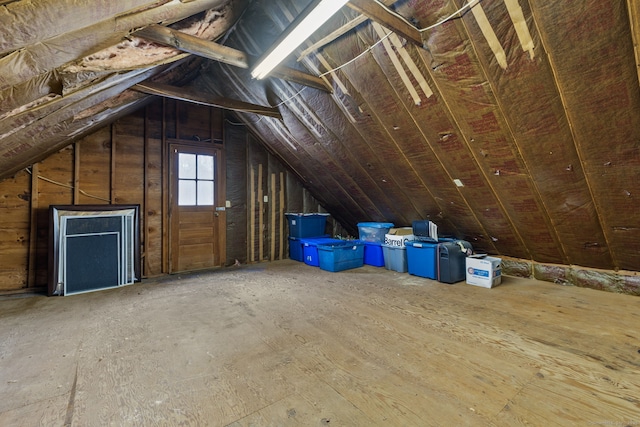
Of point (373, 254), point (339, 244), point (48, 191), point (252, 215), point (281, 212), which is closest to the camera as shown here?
point (48, 191)

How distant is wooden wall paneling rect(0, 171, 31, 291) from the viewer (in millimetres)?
3529

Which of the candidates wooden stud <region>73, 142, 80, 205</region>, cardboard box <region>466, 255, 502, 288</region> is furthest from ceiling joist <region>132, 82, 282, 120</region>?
cardboard box <region>466, 255, 502, 288</region>

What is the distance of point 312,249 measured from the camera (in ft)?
16.7

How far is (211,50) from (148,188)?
8.99ft

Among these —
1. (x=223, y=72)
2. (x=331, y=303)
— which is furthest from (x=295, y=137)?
(x=331, y=303)

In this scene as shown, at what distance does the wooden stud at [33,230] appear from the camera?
12.0ft

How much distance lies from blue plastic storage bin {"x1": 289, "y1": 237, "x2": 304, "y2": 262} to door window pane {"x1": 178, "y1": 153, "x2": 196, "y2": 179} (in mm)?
2125

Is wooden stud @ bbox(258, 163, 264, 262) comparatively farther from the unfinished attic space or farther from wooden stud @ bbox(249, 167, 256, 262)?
the unfinished attic space

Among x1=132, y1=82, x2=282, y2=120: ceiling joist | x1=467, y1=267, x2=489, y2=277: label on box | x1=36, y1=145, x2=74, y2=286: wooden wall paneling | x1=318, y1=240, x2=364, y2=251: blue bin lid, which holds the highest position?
x1=132, y1=82, x2=282, y2=120: ceiling joist

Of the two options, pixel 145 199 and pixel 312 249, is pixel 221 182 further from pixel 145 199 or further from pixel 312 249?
pixel 312 249

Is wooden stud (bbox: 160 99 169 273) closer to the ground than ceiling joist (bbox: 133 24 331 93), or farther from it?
closer to the ground

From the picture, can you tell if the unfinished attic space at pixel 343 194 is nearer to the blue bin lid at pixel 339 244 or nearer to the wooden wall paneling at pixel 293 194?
the blue bin lid at pixel 339 244

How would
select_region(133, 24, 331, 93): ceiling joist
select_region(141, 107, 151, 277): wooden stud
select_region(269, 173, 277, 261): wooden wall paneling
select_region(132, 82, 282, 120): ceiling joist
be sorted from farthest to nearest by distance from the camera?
select_region(269, 173, 277, 261): wooden wall paneling < select_region(141, 107, 151, 277): wooden stud < select_region(132, 82, 282, 120): ceiling joist < select_region(133, 24, 331, 93): ceiling joist

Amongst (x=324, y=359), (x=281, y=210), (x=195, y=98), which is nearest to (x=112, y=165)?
(x=195, y=98)
